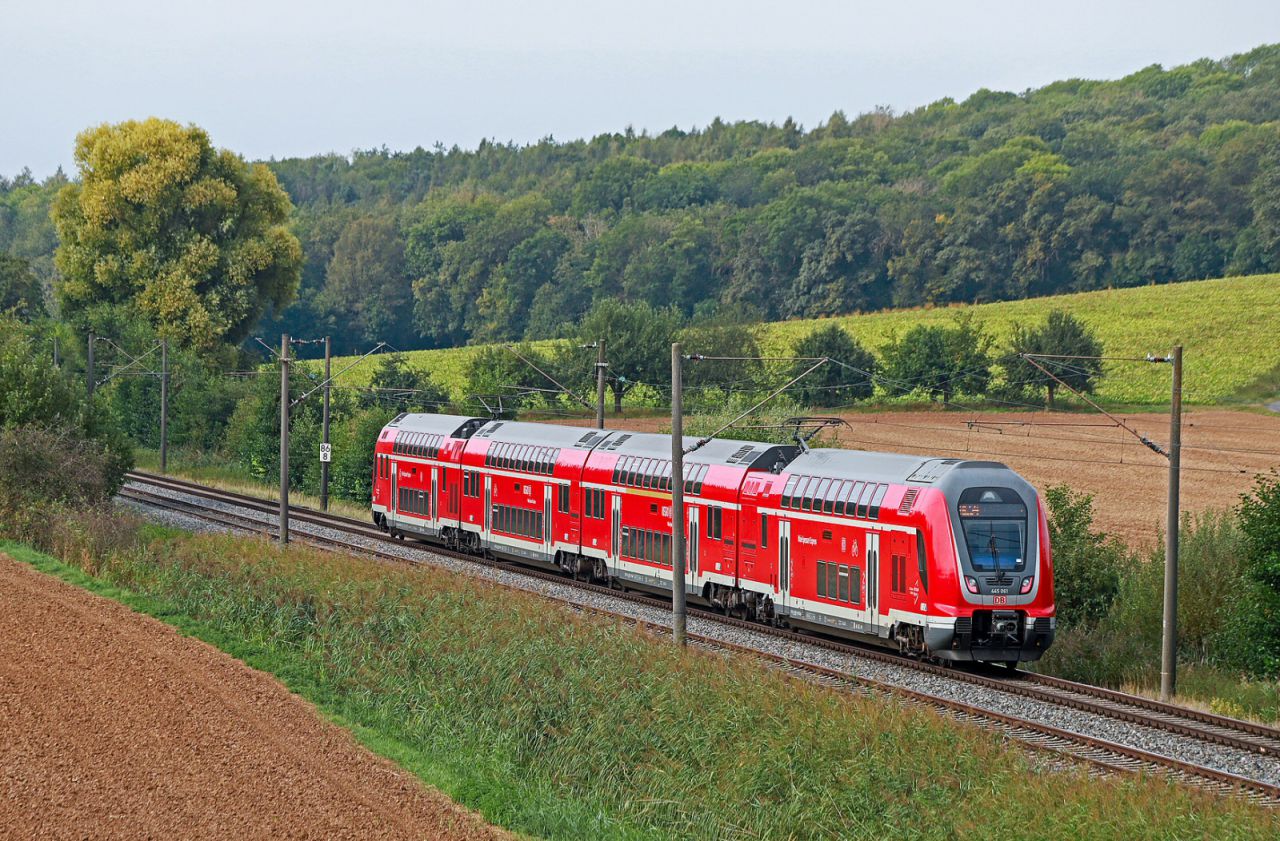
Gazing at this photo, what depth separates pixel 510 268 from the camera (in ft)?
408

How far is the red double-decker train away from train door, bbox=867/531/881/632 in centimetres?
3

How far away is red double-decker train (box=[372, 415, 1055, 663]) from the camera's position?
25.3 meters

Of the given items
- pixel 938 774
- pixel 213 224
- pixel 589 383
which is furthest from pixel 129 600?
pixel 213 224

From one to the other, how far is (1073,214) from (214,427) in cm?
6413

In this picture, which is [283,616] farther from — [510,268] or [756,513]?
[510,268]

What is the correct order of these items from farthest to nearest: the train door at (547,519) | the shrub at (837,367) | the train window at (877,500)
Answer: the shrub at (837,367) < the train door at (547,519) < the train window at (877,500)

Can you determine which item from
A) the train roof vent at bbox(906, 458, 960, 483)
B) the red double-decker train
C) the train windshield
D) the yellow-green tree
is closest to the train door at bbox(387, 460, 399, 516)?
the red double-decker train

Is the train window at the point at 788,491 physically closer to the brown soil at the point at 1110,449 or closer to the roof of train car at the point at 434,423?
the brown soil at the point at 1110,449

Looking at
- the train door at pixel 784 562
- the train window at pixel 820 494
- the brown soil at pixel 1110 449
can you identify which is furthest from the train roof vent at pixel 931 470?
the brown soil at pixel 1110 449

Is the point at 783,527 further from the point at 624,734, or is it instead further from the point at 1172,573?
the point at 624,734

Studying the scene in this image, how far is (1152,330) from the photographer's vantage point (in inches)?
3076

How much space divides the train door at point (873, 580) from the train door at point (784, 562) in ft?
8.96

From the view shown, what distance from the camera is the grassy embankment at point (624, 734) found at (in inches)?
629

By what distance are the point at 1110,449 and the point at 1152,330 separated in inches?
942
